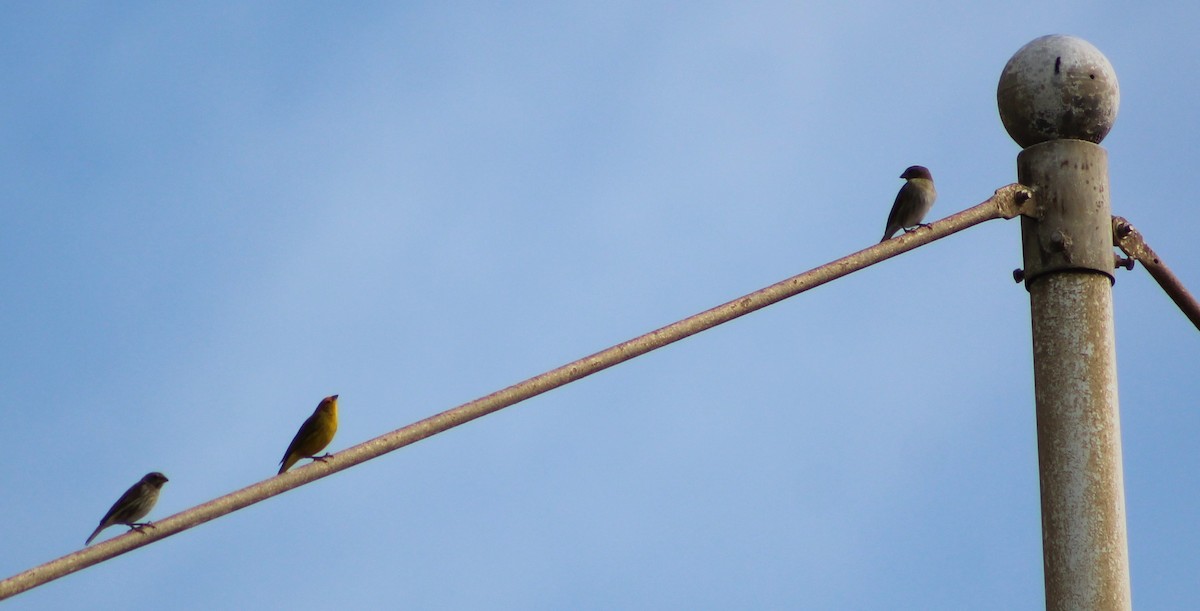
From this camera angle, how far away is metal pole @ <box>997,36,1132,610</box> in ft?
16.5

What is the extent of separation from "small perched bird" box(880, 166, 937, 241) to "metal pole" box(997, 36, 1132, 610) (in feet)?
21.2

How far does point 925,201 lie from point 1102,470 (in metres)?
7.32

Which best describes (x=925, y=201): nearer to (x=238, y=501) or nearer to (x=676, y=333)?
(x=676, y=333)

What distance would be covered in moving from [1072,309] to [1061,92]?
0.79 meters

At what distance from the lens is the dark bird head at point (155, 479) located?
13.4 metres

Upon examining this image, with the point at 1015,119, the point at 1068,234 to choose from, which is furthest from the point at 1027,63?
the point at 1068,234

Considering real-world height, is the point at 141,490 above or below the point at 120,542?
above

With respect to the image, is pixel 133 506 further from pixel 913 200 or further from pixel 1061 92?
pixel 1061 92

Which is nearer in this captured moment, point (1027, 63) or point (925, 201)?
point (1027, 63)

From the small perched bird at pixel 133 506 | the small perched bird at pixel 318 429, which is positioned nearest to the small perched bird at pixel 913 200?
the small perched bird at pixel 318 429

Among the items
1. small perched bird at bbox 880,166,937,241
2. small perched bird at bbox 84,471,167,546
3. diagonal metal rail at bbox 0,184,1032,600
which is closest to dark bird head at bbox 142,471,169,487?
small perched bird at bbox 84,471,167,546

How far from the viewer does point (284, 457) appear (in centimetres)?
1225

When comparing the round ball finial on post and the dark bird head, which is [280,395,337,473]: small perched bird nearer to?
the dark bird head

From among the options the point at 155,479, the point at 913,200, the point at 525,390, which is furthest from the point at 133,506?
the point at 525,390
